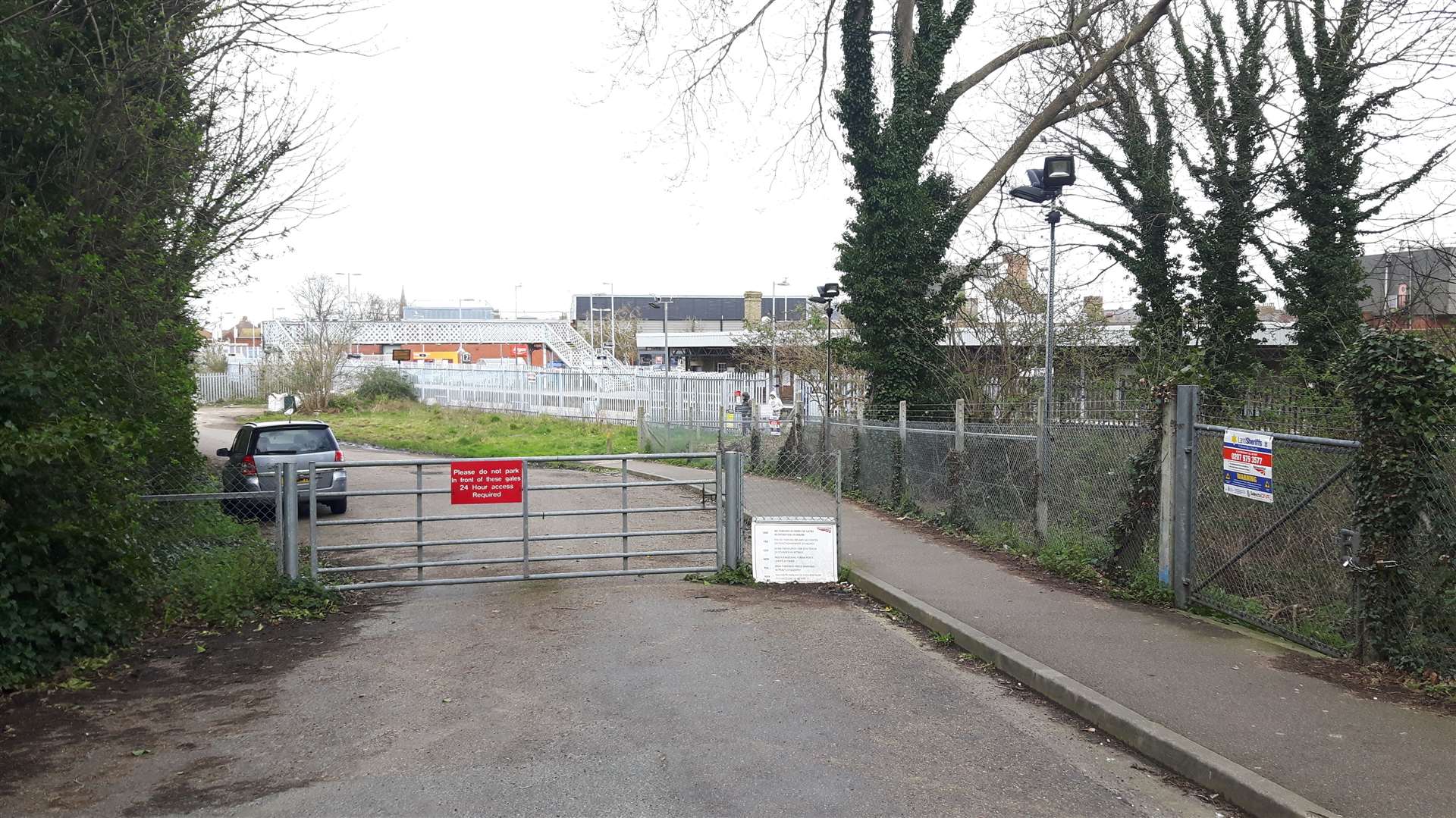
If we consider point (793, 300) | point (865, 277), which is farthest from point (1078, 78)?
point (793, 300)

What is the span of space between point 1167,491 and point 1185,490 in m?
0.24

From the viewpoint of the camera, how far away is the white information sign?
11.4 metres

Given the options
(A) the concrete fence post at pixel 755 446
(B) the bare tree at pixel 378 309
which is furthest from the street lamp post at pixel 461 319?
(A) the concrete fence post at pixel 755 446

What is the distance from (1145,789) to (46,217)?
8.26 metres

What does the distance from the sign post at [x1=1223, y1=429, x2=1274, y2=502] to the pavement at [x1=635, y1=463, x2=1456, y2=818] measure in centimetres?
115

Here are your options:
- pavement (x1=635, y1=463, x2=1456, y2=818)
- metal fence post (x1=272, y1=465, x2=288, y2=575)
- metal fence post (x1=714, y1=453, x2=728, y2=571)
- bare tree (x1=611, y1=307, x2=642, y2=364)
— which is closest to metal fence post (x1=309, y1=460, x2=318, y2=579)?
metal fence post (x1=272, y1=465, x2=288, y2=575)

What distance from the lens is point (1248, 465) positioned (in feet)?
28.0

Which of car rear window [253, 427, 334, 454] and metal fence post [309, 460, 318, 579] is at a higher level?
car rear window [253, 427, 334, 454]

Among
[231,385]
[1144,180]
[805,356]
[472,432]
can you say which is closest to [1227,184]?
[1144,180]

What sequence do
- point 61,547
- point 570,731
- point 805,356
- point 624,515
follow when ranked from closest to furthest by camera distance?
1. point 570,731
2. point 61,547
3. point 624,515
4. point 805,356

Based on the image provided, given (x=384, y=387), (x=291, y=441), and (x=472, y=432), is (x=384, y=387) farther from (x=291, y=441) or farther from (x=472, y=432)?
(x=291, y=441)

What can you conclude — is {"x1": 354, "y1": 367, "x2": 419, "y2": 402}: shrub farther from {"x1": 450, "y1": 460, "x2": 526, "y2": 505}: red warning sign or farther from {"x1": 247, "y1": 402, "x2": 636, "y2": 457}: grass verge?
{"x1": 450, "y1": 460, "x2": 526, "y2": 505}: red warning sign

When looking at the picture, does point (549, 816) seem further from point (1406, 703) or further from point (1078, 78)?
point (1078, 78)

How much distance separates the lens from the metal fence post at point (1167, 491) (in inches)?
380
